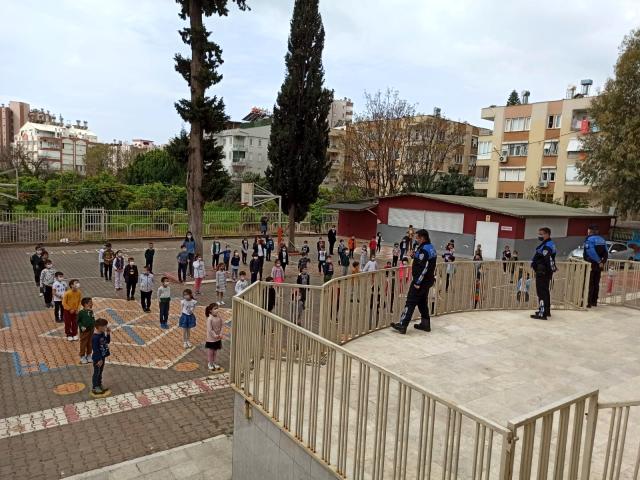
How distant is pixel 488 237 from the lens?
25.8 m

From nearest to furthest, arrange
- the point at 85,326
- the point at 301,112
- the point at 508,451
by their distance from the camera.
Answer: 1. the point at 508,451
2. the point at 85,326
3. the point at 301,112

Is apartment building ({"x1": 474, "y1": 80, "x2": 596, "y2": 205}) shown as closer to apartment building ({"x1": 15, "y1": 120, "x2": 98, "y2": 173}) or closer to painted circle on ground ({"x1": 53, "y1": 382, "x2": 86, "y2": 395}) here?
painted circle on ground ({"x1": 53, "y1": 382, "x2": 86, "y2": 395})

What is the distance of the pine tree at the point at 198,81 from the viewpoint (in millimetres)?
18891

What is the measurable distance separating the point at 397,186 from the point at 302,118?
18.3 m

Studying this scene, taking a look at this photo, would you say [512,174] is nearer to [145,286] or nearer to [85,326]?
[145,286]

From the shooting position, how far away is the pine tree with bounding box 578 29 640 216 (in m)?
25.1

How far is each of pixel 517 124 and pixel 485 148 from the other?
4.05 meters

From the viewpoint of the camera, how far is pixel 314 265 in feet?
74.1

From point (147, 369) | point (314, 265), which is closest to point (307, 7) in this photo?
point (314, 265)

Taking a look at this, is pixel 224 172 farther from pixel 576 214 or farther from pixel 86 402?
pixel 576 214

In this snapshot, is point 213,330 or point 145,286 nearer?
point 213,330

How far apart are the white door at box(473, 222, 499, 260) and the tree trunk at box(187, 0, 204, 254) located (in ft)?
48.1

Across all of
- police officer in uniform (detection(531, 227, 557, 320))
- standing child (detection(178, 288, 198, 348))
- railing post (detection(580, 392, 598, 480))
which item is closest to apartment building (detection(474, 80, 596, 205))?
police officer in uniform (detection(531, 227, 557, 320))

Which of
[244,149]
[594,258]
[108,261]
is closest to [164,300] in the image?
[108,261]
